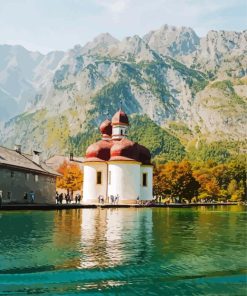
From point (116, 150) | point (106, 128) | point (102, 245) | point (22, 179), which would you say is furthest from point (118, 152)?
point (102, 245)

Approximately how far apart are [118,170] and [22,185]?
24.4 metres

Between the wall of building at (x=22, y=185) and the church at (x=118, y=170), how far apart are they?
41.4 ft

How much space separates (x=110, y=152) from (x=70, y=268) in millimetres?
69080

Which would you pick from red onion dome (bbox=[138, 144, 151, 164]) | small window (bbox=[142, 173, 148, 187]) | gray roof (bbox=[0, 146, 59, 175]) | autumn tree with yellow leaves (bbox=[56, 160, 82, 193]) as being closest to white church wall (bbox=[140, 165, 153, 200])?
small window (bbox=[142, 173, 148, 187])

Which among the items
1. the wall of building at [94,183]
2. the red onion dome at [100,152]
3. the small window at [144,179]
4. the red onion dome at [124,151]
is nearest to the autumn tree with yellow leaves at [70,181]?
the wall of building at [94,183]

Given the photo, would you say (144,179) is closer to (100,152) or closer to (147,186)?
(147,186)

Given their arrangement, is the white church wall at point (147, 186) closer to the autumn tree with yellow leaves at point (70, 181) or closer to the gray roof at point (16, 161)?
the autumn tree with yellow leaves at point (70, 181)

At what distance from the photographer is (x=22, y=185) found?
→ 61938 mm

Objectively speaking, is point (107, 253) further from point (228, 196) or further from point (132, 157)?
point (228, 196)

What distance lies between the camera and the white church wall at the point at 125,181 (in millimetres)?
82750

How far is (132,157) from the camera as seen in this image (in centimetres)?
8331

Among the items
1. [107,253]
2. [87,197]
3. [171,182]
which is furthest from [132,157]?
[107,253]

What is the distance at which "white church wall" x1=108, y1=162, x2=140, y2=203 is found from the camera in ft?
271

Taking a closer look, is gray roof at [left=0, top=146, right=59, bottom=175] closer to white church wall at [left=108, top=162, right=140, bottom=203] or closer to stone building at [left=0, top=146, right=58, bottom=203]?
stone building at [left=0, top=146, right=58, bottom=203]
